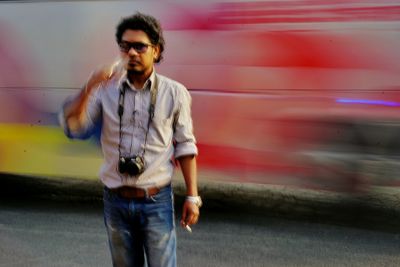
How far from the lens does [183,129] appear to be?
291 centimetres

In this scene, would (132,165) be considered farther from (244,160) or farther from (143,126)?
(244,160)

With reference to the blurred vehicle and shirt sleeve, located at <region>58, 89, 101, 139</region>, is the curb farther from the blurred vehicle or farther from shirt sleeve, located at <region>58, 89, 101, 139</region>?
shirt sleeve, located at <region>58, 89, 101, 139</region>

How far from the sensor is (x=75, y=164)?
5.90m

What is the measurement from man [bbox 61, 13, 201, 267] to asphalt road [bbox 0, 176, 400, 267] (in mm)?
1868

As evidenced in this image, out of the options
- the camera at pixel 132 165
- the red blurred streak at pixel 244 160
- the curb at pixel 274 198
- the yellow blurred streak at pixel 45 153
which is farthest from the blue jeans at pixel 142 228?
the yellow blurred streak at pixel 45 153

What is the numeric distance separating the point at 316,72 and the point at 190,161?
251cm

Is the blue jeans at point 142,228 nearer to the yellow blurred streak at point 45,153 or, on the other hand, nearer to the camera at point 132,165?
the camera at point 132,165

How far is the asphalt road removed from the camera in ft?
15.7

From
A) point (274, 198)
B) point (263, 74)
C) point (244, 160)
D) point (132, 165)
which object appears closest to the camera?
point (132, 165)

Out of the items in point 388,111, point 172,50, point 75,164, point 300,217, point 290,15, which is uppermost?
point 290,15

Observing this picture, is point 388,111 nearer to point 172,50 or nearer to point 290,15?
point 290,15

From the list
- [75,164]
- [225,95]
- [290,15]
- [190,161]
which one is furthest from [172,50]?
[190,161]

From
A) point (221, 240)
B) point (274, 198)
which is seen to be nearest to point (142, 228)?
point (221, 240)

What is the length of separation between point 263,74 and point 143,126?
258 centimetres
